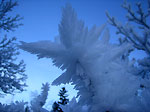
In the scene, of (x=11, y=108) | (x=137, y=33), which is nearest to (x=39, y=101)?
(x=11, y=108)

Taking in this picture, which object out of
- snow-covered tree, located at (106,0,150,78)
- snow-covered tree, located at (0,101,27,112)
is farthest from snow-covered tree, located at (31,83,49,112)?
snow-covered tree, located at (106,0,150,78)

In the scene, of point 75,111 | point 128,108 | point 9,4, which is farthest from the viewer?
point 9,4

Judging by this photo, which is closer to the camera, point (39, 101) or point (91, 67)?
point (91, 67)

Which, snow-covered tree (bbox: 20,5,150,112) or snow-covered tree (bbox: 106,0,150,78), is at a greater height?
snow-covered tree (bbox: 106,0,150,78)

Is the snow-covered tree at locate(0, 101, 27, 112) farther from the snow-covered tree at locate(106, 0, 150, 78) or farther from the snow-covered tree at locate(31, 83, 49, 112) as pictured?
the snow-covered tree at locate(106, 0, 150, 78)

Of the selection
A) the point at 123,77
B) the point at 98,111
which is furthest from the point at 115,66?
the point at 98,111

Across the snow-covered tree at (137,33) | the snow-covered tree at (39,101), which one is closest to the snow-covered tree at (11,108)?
the snow-covered tree at (39,101)

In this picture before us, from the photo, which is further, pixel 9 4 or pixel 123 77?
pixel 9 4

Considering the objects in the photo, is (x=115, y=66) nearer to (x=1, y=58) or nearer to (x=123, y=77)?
(x=123, y=77)

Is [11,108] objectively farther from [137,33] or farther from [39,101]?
[137,33]
